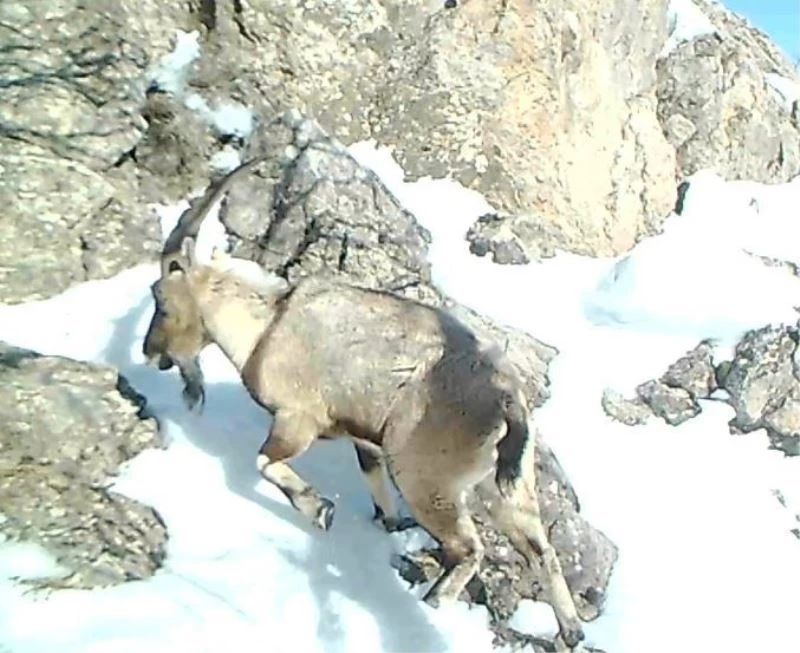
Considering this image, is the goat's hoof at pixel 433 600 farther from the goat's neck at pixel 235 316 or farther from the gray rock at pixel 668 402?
the gray rock at pixel 668 402

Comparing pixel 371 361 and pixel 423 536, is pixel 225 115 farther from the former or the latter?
pixel 423 536

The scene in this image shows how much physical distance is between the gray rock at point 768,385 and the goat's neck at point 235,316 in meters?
4.95

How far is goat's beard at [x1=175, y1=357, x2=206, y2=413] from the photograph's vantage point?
8227 mm

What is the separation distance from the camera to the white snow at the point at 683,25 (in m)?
14.9

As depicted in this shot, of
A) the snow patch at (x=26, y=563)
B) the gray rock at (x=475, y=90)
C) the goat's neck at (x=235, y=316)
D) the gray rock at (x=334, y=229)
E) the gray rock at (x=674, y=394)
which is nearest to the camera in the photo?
the snow patch at (x=26, y=563)

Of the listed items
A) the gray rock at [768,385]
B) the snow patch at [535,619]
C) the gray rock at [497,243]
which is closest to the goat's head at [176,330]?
the snow patch at [535,619]

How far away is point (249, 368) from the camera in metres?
7.53

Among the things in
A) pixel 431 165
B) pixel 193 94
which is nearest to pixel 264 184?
pixel 193 94

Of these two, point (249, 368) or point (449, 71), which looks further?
point (449, 71)

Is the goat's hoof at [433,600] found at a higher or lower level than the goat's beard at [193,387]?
higher

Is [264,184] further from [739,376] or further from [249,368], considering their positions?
[739,376]

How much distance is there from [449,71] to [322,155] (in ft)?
7.47

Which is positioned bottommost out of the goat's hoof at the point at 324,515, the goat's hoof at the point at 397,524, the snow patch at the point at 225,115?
the goat's hoof at the point at 397,524

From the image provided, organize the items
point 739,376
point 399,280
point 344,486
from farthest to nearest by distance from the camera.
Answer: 1. point 739,376
2. point 399,280
3. point 344,486
